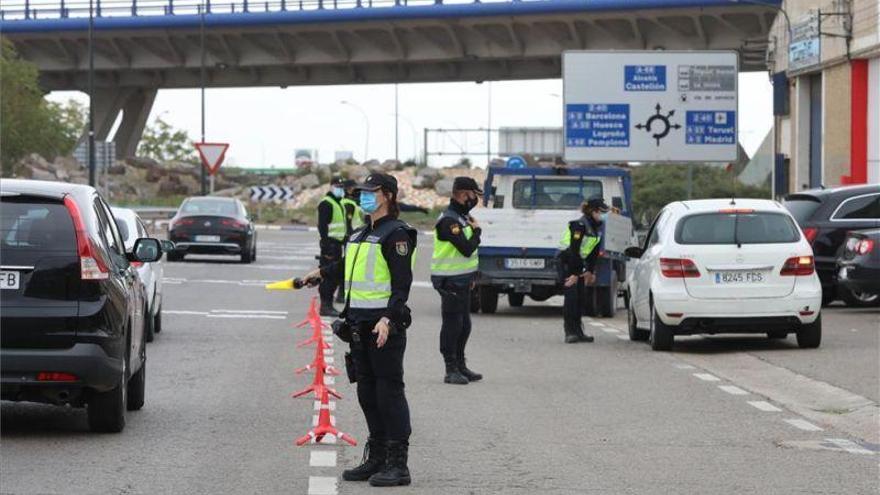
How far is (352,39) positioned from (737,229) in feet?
171

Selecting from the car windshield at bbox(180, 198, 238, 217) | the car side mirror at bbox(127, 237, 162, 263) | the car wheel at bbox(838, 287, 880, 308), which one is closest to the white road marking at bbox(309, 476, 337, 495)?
the car side mirror at bbox(127, 237, 162, 263)

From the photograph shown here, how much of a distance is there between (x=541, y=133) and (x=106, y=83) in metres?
25.7

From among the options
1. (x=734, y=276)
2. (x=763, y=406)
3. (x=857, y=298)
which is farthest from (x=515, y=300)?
(x=763, y=406)

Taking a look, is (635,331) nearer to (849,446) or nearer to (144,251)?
(849,446)

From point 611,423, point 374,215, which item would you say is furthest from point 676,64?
point 374,215

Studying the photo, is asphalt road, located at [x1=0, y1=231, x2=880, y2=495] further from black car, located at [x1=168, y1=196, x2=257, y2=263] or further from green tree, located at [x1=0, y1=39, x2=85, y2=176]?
green tree, located at [x1=0, y1=39, x2=85, y2=176]

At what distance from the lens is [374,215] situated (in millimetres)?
9883

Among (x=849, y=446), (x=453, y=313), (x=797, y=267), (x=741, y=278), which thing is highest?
(x=797, y=267)

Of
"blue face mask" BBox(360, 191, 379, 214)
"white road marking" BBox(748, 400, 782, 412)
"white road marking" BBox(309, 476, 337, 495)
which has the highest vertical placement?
"blue face mask" BBox(360, 191, 379, 214)

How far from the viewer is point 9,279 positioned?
10.9 m

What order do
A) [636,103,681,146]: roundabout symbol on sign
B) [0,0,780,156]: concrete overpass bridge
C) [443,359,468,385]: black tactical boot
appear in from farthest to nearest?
[0,0,780,156]: concrete overpass bridge < [636,103,681,146]: roundabout symbol on sign < [443,359,468,385]: black tactical boot

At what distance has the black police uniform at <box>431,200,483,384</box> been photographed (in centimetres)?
1552

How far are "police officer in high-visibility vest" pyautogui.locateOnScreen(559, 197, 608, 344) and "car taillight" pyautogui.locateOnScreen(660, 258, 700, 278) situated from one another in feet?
5.81

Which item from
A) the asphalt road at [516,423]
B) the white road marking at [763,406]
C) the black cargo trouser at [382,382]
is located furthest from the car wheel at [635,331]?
the black cargo trouser at [382,382]
